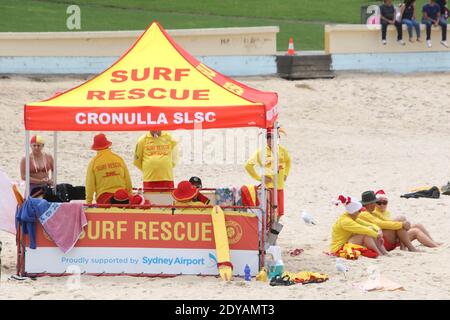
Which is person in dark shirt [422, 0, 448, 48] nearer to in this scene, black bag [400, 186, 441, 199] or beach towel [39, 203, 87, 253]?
black bag [400, 186, 441, 199]

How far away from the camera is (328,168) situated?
23203 millimetres

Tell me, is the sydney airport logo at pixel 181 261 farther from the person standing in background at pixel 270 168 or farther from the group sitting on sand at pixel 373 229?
the person standing in background at pixel 270 168

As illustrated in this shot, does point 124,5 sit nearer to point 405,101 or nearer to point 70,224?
point 405,101

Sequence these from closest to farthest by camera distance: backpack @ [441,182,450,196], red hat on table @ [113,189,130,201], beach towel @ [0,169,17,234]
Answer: red hat on table @ [113,189,130,201], beach towel @ [0,169,17,234], backpack @ [441,182,450,196]

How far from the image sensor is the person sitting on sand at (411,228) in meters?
15.6

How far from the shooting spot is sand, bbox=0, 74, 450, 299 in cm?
1330

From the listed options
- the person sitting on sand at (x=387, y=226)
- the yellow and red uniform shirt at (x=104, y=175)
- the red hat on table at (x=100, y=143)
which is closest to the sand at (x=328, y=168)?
the person sitting on sand at (x=387, y=226)

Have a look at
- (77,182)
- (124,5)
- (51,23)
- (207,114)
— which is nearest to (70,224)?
(207,114)

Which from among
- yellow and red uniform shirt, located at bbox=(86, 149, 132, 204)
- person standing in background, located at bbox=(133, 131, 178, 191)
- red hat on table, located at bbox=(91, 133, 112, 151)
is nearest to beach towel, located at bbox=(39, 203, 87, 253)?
yellow and red uniform shirt, located at bbox=(86, 149, 132, 204)

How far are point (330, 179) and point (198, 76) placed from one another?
794cm

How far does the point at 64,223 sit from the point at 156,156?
2.60 meters

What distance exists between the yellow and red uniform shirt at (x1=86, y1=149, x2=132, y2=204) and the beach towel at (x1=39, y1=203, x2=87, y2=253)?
2.67ft

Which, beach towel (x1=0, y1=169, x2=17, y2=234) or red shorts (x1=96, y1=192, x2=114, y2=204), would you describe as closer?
beach towel (x1=0, y1=169, x2=17, y2=234)

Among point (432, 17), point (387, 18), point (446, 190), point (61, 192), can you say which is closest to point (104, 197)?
point (61, 192)
